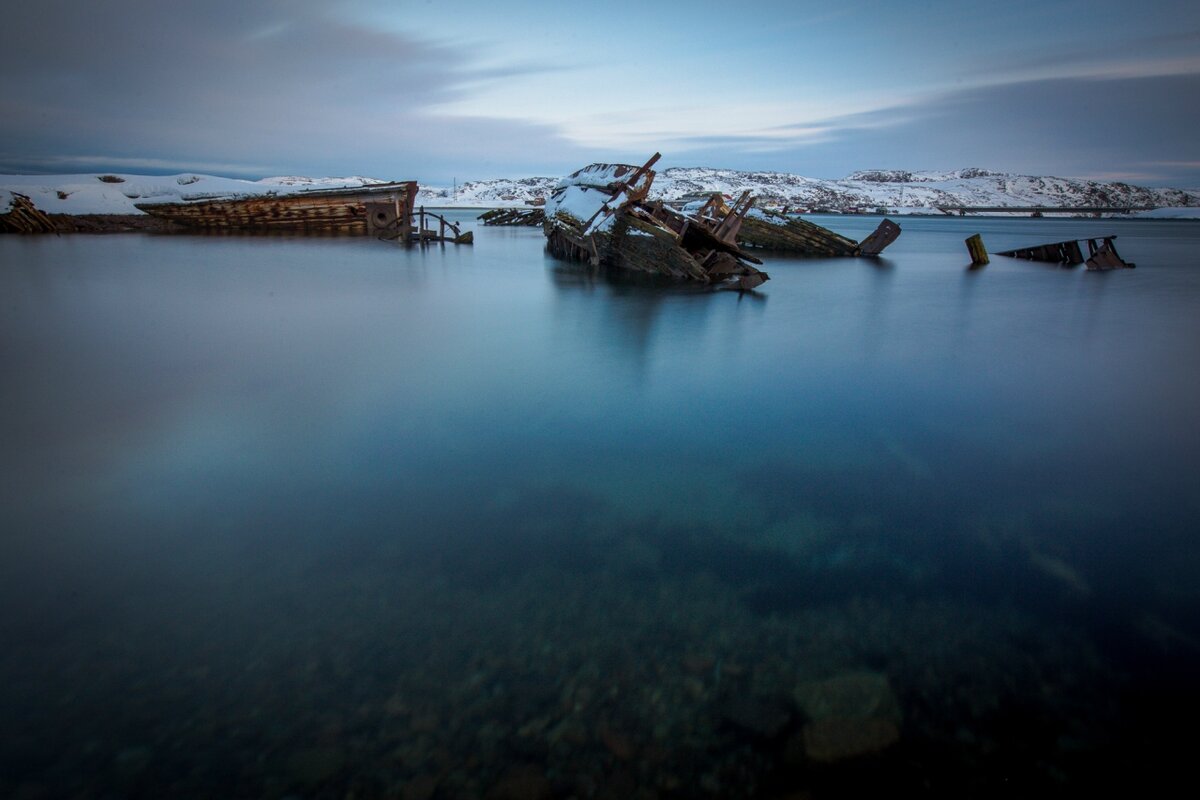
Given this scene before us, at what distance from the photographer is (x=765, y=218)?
2153cm

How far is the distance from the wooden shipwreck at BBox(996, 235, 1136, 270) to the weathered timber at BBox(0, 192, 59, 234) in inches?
1258

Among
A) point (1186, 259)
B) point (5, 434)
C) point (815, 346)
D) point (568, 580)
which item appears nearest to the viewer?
point (568, 580)

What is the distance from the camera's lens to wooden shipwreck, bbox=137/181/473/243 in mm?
21453

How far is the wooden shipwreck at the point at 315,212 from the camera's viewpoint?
21.5 m

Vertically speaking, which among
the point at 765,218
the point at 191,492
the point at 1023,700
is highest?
the point at 765,218

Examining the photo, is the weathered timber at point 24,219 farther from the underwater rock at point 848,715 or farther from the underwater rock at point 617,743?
the underwater rock at point 848,715

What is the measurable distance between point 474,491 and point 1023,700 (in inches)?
101

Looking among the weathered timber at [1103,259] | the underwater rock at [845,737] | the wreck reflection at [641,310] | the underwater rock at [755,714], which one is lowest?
the underwater rock at [845,737]

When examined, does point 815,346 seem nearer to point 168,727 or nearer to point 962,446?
point 962,446

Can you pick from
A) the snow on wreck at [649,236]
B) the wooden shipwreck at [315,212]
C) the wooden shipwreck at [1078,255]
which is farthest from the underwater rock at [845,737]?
the wooden shipwreck at [315,212]

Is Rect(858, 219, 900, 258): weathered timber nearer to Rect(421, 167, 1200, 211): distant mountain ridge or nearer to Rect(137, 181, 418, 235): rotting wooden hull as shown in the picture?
Rect(137, 181, 418, 235): rotting wooden hull

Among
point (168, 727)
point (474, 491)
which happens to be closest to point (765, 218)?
point (474, 491)

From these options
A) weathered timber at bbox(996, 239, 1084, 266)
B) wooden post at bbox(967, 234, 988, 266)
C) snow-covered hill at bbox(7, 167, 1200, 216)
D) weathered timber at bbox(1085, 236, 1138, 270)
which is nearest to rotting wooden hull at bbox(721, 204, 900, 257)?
wooden post at bbox(967, 234, 988, 266)

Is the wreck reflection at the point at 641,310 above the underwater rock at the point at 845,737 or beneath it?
above
